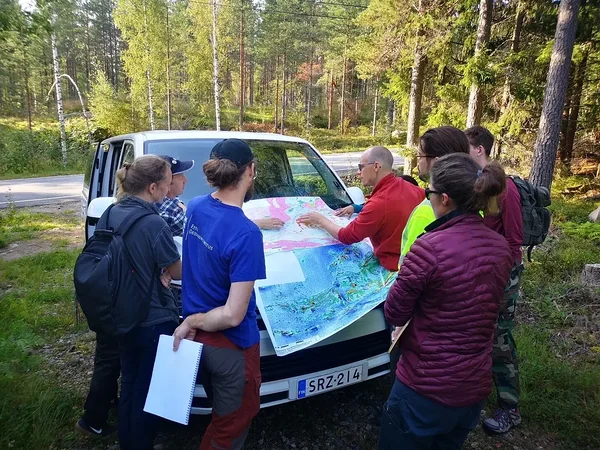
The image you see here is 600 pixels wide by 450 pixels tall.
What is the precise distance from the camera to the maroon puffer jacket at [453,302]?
5.61 ft

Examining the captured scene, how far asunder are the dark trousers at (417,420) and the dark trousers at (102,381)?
72.1 inches

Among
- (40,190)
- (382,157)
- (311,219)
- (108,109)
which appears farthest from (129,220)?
(108,109)

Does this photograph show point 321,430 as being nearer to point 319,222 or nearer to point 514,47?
point 319,222

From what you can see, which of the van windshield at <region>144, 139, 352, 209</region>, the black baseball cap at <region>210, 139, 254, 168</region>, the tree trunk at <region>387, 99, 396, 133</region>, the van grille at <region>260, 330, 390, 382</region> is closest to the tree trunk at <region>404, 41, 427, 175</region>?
the van windshield at <region>144, 139, 352, 209</region>

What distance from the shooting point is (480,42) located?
9539 millimetres

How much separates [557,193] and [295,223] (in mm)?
11631

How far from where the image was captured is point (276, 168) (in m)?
4.29

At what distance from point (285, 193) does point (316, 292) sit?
152 cm

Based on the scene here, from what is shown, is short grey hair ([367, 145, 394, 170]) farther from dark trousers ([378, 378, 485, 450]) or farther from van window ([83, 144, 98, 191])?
van window ([83, 144, 98, 191])

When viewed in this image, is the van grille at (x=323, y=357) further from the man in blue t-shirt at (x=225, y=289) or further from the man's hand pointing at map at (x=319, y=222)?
the man's hand pointing at map at (x=319, y=222)

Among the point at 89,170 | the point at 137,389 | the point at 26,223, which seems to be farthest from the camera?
the point at 26,223

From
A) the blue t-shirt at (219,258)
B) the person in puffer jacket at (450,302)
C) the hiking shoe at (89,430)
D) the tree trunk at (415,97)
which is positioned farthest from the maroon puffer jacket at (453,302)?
the tree trunk at (415,97)

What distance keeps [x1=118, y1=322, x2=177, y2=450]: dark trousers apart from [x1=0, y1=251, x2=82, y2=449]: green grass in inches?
28.7

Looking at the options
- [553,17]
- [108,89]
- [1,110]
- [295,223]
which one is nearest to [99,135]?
[108,89]
